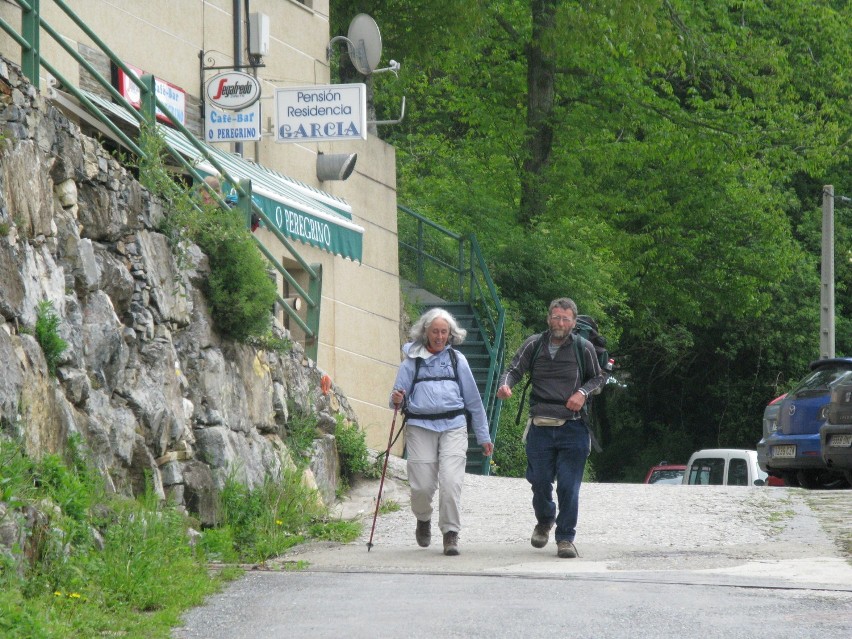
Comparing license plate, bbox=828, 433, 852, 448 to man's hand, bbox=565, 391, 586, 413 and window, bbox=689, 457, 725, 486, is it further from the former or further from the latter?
window, bbox=689, 457, 725, 486

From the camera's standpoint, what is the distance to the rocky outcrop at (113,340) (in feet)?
29.4

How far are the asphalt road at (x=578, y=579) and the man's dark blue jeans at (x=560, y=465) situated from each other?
313 millimetres

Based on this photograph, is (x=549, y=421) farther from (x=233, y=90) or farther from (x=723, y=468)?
(x=723, y=468)

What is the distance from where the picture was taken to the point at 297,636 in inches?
276

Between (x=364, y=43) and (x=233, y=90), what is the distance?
4436 mm

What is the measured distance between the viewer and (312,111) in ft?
55.7

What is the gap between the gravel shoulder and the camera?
9531 mm

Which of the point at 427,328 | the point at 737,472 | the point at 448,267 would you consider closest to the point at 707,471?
the point at 737,472

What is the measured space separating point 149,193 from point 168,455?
6.66 ft

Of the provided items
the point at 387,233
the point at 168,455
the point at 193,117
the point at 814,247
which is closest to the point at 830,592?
the point at 168,455

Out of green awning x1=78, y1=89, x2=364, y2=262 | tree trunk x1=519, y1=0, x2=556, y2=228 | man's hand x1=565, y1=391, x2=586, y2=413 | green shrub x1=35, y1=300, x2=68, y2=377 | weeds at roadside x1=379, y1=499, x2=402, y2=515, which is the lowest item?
weeds at roadside x1=379, y1=499, x2=402, y2=515

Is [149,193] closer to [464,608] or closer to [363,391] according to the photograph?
[464,608]

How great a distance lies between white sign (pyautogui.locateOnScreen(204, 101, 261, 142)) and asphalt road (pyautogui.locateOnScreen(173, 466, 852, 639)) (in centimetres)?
454

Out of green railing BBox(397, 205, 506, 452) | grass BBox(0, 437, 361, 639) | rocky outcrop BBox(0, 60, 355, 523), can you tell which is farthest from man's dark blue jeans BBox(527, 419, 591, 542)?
green railing BBox(397, 205, 506, 452)
